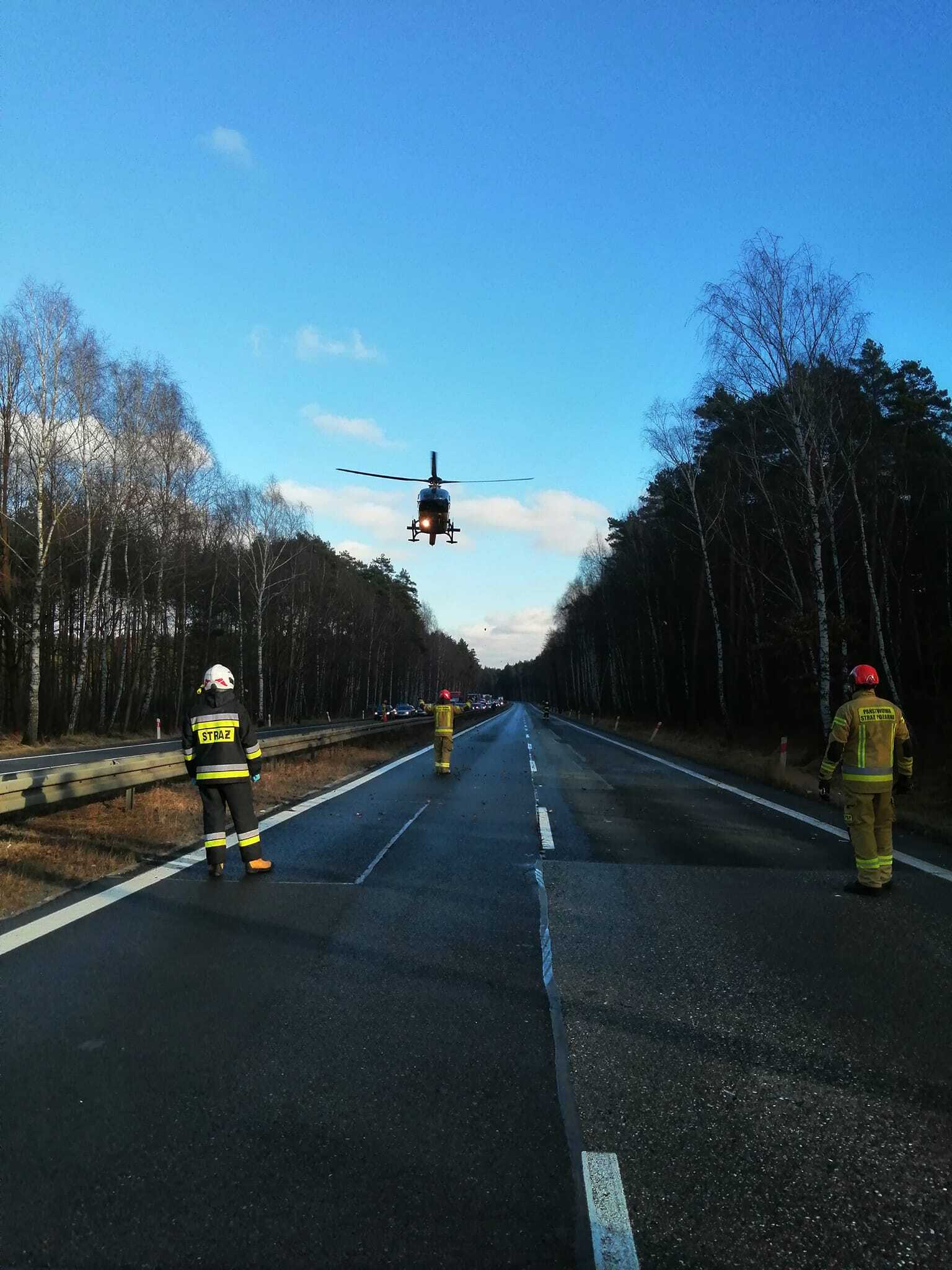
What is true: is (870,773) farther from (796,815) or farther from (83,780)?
(83,780)

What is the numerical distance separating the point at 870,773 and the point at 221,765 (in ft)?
18.9

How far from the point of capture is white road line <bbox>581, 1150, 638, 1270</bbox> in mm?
2398

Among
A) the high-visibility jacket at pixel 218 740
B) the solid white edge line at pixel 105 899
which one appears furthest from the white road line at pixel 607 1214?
the high-visibility jacket at pixel 218 740

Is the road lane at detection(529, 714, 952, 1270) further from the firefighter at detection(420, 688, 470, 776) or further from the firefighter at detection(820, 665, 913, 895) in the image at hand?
the firefighter at detection(420, 688, 470, 776)

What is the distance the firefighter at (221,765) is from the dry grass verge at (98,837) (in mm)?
1002

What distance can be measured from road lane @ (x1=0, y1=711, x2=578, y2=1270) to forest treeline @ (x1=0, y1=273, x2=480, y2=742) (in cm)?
2385

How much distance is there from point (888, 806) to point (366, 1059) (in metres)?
5.26

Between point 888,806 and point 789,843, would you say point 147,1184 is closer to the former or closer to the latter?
point 888,806

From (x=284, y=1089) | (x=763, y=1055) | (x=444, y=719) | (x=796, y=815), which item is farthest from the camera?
(x=444, y=719)

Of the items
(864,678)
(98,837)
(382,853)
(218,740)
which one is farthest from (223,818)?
(864,678)

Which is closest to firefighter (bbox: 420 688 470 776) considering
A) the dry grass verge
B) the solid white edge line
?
the dry grass verge

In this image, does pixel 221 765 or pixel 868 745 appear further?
pixel 221 765

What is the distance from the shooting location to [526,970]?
4.96 metres

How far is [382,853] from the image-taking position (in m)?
8.56
